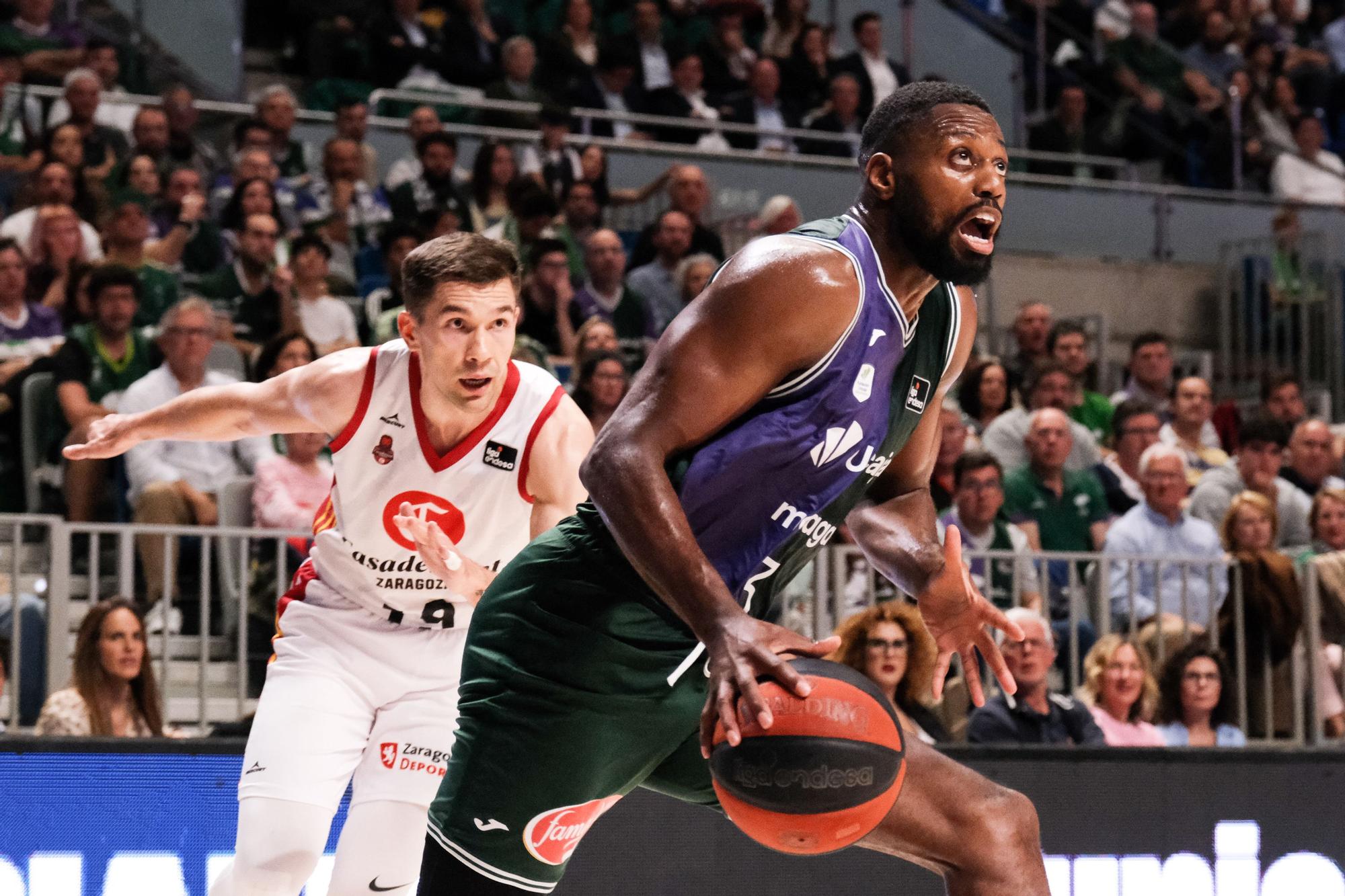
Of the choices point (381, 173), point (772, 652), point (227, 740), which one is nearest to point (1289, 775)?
point (227, 740)

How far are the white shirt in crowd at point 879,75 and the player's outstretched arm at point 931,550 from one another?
34.3 feet

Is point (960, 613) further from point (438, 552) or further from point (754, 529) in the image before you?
point (438, 552)

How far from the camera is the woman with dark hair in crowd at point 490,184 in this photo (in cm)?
1033

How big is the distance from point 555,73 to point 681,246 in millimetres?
2949

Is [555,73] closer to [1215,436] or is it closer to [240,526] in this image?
[1215,436]

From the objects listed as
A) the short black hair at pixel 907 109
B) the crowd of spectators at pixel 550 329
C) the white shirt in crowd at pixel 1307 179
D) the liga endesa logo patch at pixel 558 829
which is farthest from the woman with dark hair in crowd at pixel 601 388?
the white shirt in crowd at pixel 1307 179

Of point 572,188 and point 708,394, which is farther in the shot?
point 572,188

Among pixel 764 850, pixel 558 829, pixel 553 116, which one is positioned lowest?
pixel 764 850

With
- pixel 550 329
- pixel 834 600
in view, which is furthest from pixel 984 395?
pixel 834 600

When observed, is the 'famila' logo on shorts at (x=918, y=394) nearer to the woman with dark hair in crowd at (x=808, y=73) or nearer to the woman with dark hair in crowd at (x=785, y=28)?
the woman with dark hair in crowd at (x=808, y=73)

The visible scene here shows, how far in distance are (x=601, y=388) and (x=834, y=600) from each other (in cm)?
148

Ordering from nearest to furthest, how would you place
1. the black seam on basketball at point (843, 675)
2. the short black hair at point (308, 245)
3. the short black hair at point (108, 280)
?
the black seam on basketball at point (843, 675) → the short black hair at point (108, 280) → the short black hair at point (308, 245)

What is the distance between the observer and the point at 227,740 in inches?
218

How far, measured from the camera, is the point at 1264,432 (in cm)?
904
